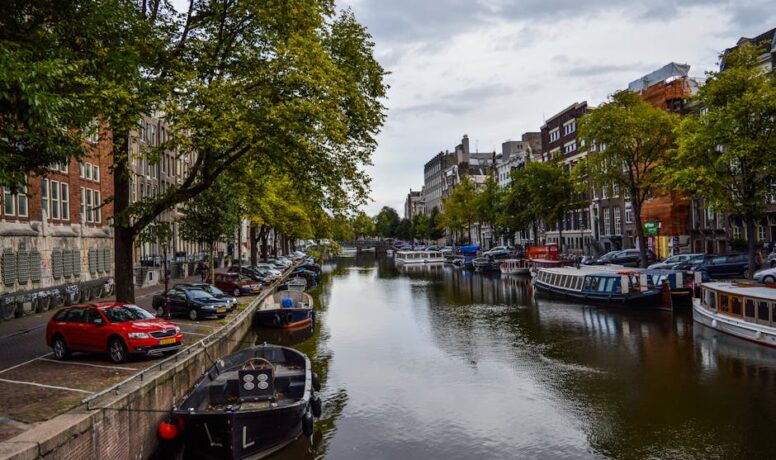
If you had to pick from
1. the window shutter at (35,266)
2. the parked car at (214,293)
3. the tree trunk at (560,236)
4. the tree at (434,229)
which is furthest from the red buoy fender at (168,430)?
the tree at (434,229)

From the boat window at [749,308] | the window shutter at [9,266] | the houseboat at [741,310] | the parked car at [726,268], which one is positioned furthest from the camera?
the parked car at [726,268]

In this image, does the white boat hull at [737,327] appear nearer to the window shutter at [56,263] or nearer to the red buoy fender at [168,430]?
the red buoy fender at [168,430]

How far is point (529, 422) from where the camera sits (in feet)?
59.8

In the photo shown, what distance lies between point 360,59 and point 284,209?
31.9 m

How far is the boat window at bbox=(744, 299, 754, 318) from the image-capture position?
28344mm

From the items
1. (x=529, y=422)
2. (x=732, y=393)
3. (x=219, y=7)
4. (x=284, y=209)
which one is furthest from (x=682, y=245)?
(x=219, y=7)

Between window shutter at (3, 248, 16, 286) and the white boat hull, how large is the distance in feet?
120

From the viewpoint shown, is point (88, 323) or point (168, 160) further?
point (168, 160)

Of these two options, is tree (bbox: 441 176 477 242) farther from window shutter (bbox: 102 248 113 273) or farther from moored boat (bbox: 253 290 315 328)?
moored boat (bbox: 253 290 315 328)

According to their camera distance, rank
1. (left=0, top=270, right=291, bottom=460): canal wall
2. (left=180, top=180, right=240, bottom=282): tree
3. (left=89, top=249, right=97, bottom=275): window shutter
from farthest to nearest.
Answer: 1. (left=180, top=180, right=240, bottom=282): tree
2. (left=89, top=249, right=97, bottom=275): window shutter
3. (left=0, top=270, right=291, bottom=460): canal wall

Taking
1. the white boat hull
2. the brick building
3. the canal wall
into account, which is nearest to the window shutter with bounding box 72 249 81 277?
the brick building

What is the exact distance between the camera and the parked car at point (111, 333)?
711 inches

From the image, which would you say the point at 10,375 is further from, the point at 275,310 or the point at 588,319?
the point at 588,319

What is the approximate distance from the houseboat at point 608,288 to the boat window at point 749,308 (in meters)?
10.3
